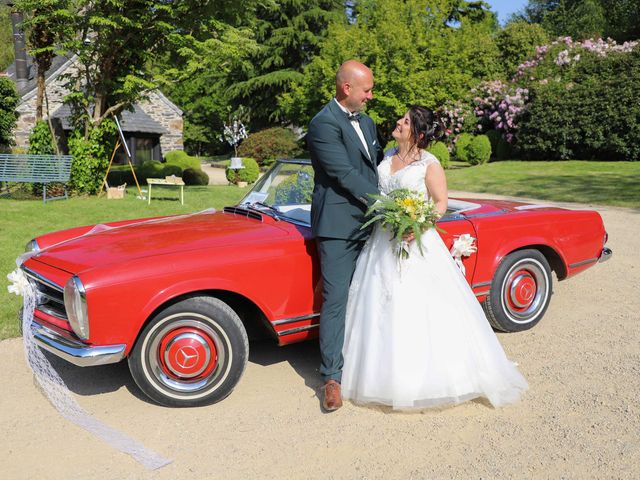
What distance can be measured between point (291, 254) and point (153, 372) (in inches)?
43.9

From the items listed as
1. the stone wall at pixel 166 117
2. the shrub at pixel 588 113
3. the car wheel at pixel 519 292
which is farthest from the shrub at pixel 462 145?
the car wheel at pixel 519 292

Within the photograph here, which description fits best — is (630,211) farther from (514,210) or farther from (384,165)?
(384,165)

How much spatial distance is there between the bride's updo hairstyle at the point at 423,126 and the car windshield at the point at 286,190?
41.3 inches

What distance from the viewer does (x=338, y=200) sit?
3.80 metres

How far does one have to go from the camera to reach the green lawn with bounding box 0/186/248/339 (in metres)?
9.02

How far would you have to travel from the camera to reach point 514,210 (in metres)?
5.00

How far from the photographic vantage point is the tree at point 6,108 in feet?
72.7

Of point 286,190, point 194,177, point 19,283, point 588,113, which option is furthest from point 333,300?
point 588,113

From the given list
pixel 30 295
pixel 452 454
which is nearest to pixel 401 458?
pixel 452 454

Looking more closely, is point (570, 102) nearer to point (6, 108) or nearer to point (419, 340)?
point (6, 108)

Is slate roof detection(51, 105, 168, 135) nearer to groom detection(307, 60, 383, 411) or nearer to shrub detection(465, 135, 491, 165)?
shrub detection(465, 135, 491, 165)

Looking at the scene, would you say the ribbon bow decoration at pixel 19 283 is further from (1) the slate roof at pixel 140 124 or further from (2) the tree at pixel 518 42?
(2) the tree at pixel 518 42

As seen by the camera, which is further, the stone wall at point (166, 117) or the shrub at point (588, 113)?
the stone wall at point (166, 117)

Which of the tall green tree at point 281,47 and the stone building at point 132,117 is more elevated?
the tall green tree at point 281,47
